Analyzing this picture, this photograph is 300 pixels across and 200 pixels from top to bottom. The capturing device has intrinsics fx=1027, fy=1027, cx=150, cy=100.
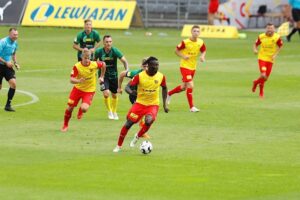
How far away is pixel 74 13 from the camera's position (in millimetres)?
58875

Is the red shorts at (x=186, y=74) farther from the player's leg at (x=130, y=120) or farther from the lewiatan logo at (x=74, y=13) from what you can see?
the lewiatan logo at (x=74, y=13)

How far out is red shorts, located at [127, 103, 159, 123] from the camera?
20264 mm

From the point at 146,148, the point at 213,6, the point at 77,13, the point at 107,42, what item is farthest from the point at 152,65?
the point at 77,13

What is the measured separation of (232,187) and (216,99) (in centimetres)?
1412

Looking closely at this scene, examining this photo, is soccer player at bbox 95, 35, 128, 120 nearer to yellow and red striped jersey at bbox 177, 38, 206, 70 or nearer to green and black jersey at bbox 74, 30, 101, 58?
yellow and red striped jersey at bbox 177, 38, 206, 70

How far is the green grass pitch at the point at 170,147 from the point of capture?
16.4 m

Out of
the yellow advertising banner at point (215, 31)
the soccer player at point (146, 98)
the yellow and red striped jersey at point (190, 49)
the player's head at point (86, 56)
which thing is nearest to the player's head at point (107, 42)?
the player's head at point (86, 56)

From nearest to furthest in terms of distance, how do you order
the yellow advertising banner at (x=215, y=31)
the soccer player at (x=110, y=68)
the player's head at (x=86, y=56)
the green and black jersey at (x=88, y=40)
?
1. the player's head at (x=86, y=56)
2. the soccer player at (x=110, y=68)
3. the green and black jersey at (x=88, y=40)
4. the yellow advertising banner at (x=215, y=31)

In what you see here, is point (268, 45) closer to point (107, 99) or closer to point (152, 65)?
point (107, 99)

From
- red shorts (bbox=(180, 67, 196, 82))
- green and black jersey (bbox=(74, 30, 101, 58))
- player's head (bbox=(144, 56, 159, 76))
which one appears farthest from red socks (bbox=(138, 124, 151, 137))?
green and black jersey (bbox=(74, 30, 101, 58))

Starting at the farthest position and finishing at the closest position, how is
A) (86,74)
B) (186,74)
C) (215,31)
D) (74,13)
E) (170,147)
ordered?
(74,13)
(215,31)
(186,74)
(86,74)
(170,147)

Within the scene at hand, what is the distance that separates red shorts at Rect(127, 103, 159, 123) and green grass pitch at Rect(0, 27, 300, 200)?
2.29 ft

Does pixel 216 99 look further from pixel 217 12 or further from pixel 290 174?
pixel 217 12

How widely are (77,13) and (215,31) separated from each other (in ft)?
26.1
